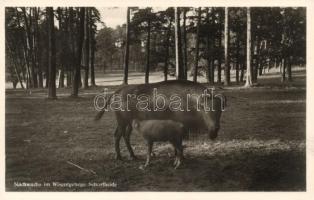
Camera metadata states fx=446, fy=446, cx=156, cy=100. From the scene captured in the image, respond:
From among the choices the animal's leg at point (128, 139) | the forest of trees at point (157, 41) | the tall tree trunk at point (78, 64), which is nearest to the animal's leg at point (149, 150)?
the animal's leg at point (128, 139)

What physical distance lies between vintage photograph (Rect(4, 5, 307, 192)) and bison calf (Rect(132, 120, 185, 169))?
1 cm

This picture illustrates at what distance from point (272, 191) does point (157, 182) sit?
127cm

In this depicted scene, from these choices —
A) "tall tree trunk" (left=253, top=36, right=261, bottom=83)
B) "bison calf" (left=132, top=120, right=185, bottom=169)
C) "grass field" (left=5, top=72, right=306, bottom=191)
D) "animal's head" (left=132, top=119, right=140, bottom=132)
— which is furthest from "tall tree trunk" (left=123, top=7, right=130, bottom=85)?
"tall tree trunk" (left=253, top=36, right=261, bottom=83)

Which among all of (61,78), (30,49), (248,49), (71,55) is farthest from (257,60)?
(30,49)

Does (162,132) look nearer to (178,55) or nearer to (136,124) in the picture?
(136,124)

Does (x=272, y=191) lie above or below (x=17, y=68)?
below

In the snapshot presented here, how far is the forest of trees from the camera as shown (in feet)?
17.3

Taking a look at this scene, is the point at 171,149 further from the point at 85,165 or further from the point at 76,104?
the point at 76,104

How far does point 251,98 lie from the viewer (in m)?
5.40

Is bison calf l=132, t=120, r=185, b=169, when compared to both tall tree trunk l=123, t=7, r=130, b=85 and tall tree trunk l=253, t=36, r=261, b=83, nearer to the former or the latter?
tall tree trunk l=123, t=7, r=130, b=85

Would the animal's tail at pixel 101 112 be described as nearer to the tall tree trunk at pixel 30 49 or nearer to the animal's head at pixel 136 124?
the animal's head at pixel 136 124

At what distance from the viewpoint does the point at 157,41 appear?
18.9 ft

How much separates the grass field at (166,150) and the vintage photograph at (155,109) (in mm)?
11

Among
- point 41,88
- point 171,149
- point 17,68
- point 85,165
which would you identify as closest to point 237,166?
point 171,149
